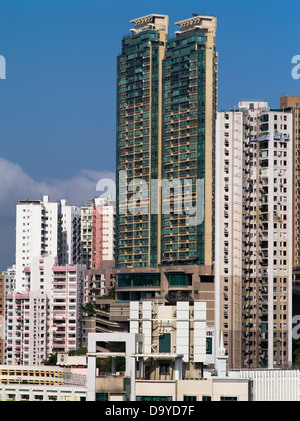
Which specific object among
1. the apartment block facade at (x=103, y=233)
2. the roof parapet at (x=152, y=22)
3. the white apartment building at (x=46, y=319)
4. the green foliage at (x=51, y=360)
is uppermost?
the roof parapet at (x=152, y=22)

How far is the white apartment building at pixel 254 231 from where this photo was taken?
42.9 m

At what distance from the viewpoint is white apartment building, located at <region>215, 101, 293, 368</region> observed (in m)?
42.9

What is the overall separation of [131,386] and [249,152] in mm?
29633

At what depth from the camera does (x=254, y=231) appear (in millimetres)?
44312

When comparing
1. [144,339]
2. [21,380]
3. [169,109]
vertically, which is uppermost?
[169,109]

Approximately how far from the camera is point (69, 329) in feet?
181

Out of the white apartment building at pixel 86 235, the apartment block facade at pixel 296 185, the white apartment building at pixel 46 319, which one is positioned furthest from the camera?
the white apartment building at pixel 86 235

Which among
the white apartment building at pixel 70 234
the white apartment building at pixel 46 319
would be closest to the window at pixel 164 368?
the white apartment building at pixel 46 319

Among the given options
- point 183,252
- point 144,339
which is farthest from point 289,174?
point 144,339

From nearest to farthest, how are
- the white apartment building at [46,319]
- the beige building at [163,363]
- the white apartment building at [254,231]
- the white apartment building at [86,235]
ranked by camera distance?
the beige building at [163,363]
the white apartment building at [254,231]
the white apartment building at [46,319]
the white apartment building at [86,235]

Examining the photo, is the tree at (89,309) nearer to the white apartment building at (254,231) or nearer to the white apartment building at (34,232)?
the white apartment building at (254,231)

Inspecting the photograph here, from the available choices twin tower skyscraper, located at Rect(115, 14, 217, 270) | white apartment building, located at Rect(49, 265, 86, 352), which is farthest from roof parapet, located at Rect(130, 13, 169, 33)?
white apartment building, located at Rect(49, 265, 86, 352)

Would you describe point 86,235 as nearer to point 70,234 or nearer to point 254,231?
point 70,234
